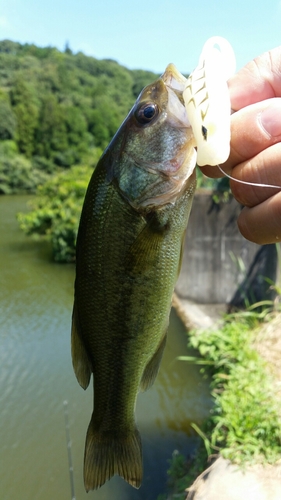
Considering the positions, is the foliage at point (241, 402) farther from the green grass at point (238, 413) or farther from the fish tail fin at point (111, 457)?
the fish tail fin at point (111, 457)

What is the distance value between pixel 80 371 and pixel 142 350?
0.88 feet

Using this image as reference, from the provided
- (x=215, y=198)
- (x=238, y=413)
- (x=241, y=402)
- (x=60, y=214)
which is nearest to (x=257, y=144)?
(x=238, y=413)

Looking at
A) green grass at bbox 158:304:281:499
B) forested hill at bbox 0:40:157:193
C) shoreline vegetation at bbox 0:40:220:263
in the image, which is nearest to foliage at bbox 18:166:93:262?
shoreline vegetation at bbox 0:40:220:263

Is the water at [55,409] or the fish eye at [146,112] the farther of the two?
the water at [55,409]

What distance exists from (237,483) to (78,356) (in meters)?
2.36

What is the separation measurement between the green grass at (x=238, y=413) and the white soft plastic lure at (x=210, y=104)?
10.3ft

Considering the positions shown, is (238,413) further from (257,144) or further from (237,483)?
(257,144)

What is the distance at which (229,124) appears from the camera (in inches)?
51.6

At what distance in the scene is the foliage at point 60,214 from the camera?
40.5ft

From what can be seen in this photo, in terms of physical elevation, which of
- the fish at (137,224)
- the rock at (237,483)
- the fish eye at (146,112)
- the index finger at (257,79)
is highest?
→ the index finger at (257,79)

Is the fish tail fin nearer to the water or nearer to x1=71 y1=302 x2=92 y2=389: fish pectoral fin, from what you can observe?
x1=71 y1=302 x2=92 y2=389: fish pectoral fin

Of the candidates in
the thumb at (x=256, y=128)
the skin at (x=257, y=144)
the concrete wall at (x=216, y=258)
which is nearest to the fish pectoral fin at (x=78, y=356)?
the skin at (x=257, y=144)

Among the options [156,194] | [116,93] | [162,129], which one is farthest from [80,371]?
[116,93]

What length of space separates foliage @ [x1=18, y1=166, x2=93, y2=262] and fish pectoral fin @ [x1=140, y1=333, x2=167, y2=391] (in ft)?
32.9
